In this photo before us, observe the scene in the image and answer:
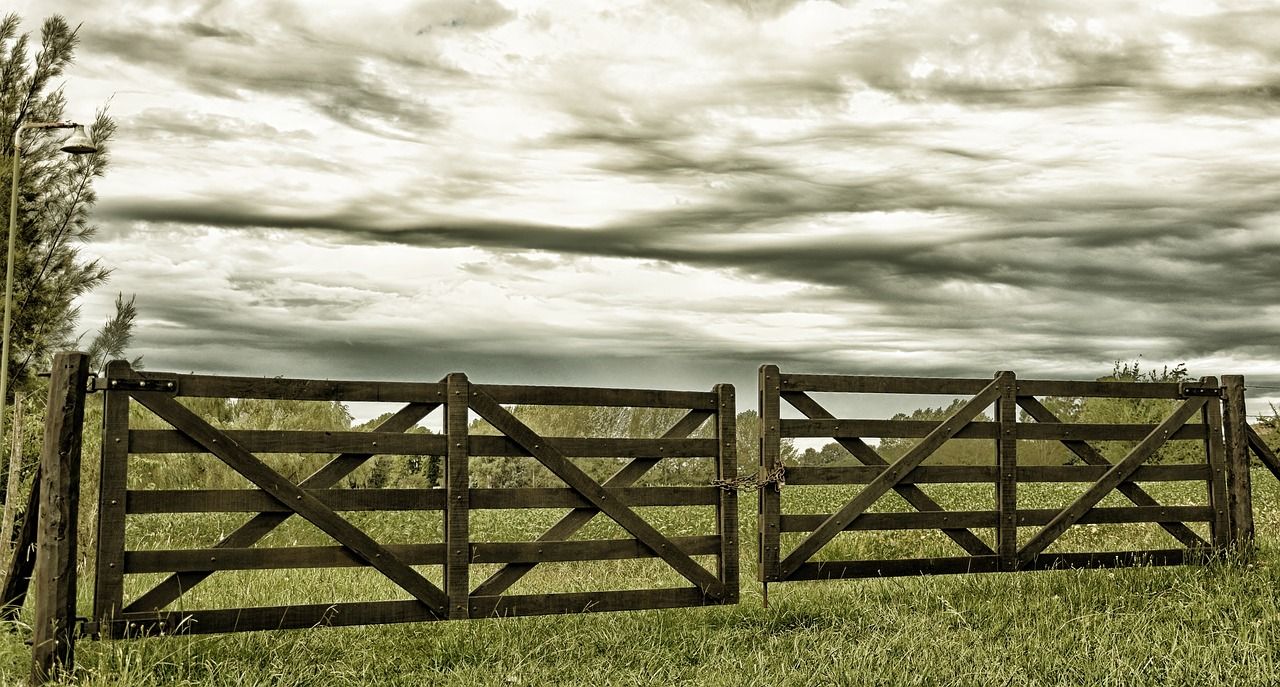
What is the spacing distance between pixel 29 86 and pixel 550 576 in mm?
13415

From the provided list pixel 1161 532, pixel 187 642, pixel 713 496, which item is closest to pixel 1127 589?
pixel 713 496

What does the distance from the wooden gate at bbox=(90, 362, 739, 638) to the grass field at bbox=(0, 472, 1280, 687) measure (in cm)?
24

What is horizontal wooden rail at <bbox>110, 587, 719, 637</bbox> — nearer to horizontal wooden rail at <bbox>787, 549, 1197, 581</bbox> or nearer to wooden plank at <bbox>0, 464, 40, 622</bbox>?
wooden plank at <bbox>0, 464, 40, 622</bbox>

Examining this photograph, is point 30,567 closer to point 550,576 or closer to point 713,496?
point 713,496

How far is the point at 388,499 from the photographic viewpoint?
763 cm

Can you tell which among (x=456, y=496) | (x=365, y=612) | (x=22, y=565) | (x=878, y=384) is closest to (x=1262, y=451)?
(x=878, y=384)

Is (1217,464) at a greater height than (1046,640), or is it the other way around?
(1217,464)

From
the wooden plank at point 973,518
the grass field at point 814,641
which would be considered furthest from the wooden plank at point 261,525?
the wooden plank at point 973,518

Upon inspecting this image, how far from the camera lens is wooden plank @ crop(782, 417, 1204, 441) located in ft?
29.7

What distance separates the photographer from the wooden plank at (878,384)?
893cm

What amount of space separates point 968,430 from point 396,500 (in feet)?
17.3

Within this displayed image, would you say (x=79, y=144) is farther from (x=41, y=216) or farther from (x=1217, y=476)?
(x=1217, y=476)

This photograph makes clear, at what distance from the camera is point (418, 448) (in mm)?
7723

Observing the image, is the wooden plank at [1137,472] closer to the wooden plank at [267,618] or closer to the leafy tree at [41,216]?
the wooden plank at [267,618]
